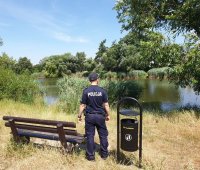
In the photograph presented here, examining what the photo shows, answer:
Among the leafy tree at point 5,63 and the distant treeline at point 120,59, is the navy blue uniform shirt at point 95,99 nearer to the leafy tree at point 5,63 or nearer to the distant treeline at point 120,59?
the distant treeline at point 120,59

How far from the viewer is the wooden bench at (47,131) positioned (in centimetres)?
660

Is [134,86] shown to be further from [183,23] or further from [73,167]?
[73,167]

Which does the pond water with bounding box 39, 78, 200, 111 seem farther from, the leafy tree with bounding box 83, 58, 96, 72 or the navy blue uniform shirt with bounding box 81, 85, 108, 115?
the leafy tree with bounding box 83, 58, 96, 72

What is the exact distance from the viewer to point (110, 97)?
784 inches

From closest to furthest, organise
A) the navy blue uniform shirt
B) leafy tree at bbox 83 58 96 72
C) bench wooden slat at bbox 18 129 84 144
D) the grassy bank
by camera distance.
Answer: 1. the grassy bank
2. the navy blue uniform shirt
3. bench wooden slat at bbox 18 129 84 144
4. leafy tree at bbox 83 58 96 72

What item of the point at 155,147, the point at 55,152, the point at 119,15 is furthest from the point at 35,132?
the point at 119,15

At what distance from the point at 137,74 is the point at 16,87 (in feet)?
114

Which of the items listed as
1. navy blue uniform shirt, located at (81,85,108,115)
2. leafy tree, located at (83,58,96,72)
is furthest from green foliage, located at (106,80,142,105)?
leafy tree, located at (83,58,96,72)

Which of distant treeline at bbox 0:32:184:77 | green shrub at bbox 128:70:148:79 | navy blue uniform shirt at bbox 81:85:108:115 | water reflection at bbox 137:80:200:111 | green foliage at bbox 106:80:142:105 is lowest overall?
water reflection at bbox 137:80:200:111

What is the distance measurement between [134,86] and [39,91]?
288 inches

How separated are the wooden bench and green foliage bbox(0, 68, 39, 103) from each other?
440 inches

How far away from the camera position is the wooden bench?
6.60 m

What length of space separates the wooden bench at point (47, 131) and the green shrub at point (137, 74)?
44.2 meters

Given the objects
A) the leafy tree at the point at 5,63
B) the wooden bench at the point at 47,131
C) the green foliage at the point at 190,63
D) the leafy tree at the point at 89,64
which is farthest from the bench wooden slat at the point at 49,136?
the leafy tree at the point at 89,64
